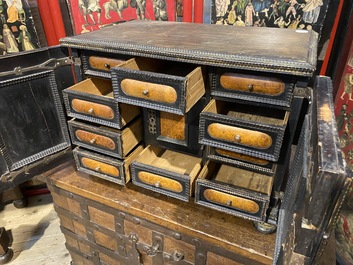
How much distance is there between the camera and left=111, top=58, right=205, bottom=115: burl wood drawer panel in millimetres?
1001

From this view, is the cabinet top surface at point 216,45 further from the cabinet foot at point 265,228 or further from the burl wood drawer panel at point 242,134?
the cabinet foot at point 265,228

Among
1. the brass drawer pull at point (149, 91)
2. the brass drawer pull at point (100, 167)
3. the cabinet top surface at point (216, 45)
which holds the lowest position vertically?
the brass drawer pull at point (100, 167)

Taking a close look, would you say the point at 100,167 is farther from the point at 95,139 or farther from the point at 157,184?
the point at 157,184

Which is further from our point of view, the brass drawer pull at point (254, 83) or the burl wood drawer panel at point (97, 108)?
the burl wood drawer panel at point (97, 108)

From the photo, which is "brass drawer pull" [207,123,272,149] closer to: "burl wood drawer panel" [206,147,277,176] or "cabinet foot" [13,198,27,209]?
"burl wood drawer panel" [206,147,277,176]

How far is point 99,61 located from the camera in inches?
51.5

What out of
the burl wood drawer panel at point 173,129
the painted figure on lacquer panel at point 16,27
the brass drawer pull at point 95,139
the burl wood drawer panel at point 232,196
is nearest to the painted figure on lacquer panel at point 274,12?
the burl wood drawer panel at point 173,129

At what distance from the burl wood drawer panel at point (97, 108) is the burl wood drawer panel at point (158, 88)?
4.5 inches

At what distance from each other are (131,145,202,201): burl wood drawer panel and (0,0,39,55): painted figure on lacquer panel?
1335mm

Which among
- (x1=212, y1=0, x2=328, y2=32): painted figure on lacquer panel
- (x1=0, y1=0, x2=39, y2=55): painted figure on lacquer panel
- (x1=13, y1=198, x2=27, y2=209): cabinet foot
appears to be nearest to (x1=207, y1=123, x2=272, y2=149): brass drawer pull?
(x1=212, y1=0, x2=328, y2=32): painted figure on lacquer panel

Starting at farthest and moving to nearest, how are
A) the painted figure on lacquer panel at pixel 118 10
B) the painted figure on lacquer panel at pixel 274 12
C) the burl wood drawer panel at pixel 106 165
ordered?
the painted figure on lacquer panel at pixel 118 10 < the painted figure on lacquer panel at pixel 274 12 < the burl wood drawer panel at pixel 106 165

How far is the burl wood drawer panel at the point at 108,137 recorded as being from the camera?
1.33m

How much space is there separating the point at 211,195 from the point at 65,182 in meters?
0.84

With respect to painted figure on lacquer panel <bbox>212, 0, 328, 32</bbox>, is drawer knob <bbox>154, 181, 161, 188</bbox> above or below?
below
